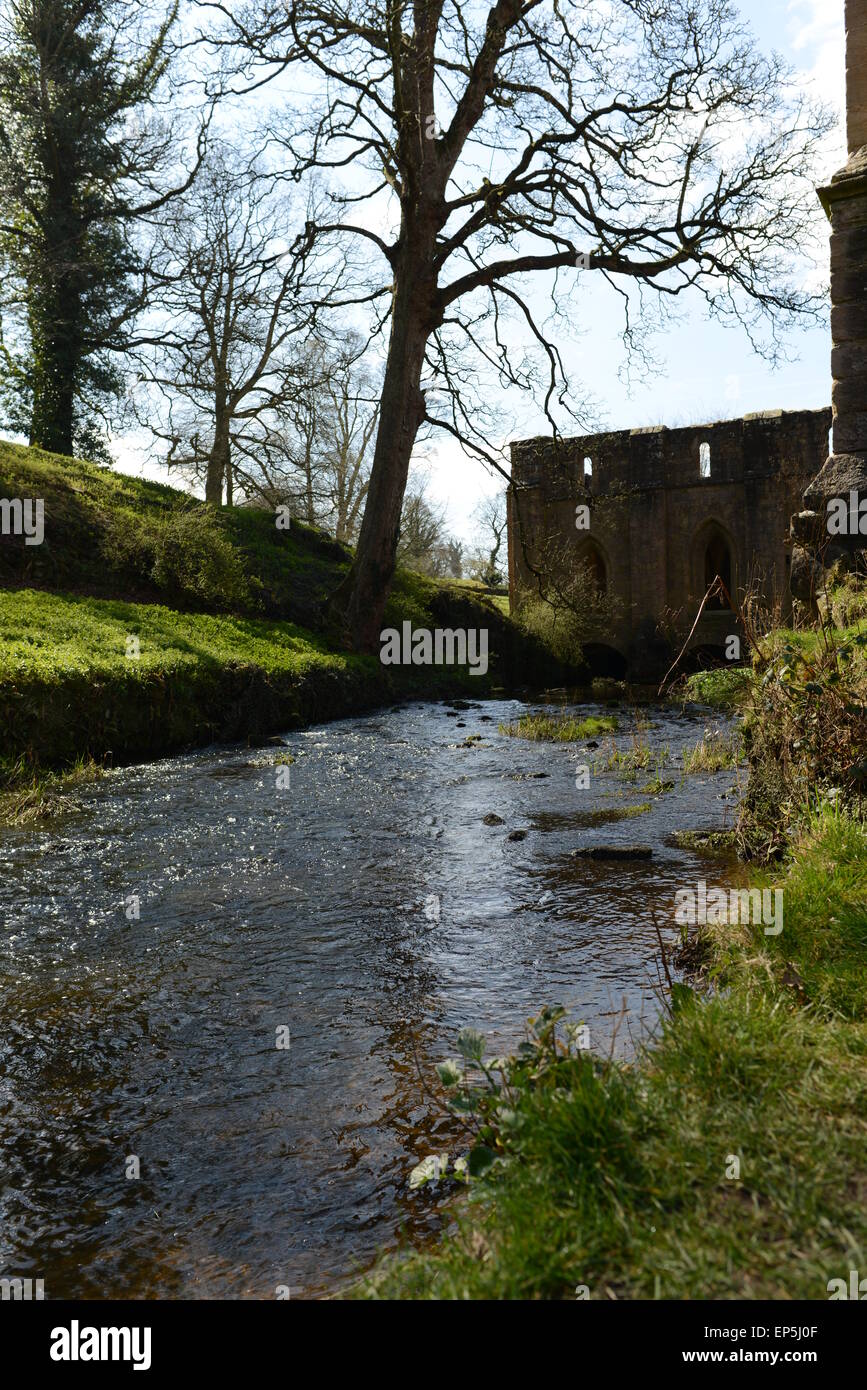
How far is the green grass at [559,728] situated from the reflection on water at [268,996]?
209 inches

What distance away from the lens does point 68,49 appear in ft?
88.1

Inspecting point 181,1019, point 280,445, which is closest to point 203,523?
point 280,445

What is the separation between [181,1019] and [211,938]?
1250mm

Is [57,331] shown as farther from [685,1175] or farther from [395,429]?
[685,1175]

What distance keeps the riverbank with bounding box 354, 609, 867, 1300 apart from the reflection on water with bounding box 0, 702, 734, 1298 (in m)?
0.48

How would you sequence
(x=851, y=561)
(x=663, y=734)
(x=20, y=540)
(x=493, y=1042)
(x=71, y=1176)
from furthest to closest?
(x=20, y=540) < (x=663, y=734) < (x=851, y=561) < (x=493, y=1042) < (x=71, y=1176)

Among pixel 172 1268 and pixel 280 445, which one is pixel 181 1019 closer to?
pixel 172 1268

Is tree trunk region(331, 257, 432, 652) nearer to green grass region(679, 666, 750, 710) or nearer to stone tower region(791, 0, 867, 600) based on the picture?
green grass region(679, 666, 750, 710)

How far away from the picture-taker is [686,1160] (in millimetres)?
2430

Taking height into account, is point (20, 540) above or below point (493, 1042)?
above

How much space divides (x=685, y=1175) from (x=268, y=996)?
311 cm
